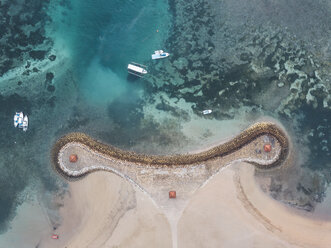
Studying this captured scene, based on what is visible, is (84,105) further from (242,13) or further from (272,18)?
(272,18)

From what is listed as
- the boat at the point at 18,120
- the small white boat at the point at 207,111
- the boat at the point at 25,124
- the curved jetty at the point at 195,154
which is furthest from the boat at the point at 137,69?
the boat at the point at 18,120

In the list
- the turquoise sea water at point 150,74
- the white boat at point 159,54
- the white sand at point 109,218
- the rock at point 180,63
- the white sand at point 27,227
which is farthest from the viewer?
the rock at point 180,63

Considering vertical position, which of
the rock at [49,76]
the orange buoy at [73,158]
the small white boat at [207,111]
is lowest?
the orange buoy at [73,158]

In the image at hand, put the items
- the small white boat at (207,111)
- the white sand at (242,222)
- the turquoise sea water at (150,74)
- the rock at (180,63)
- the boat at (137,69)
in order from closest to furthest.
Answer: the white sand at (242,222) < the turquoise sea water at (150,74) < the small white boat at (207,111) < the boat at (137,69) < the rock at (180,63)

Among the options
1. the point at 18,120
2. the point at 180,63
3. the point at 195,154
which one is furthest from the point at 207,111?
the point at 18,120

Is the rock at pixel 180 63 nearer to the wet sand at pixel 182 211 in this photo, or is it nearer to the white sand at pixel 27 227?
the wet sand at pixel 182 211

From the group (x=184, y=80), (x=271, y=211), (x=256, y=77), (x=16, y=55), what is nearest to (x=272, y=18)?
(x=256, y=77)
